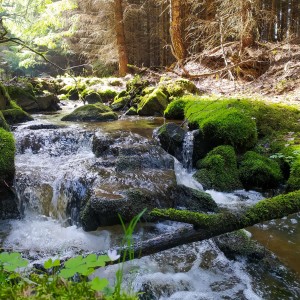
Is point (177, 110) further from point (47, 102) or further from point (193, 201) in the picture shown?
point (47, 102)

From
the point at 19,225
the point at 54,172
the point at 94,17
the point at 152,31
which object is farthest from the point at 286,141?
the point at 152,31

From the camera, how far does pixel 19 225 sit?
16.9ft

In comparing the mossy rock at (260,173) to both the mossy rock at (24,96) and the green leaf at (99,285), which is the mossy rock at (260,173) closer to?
the green leaf at (99,285)

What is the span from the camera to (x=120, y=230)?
4.80 m

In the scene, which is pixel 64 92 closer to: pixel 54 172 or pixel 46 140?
pixel 46 140

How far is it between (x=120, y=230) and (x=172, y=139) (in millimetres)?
3278

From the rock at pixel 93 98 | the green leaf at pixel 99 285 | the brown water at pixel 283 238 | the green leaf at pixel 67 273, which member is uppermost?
the green leaf at pixel 99 285

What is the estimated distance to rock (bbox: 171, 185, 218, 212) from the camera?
529 centimetres

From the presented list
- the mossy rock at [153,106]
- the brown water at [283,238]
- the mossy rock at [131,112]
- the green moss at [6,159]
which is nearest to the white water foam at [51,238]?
the green moss at [6,159]

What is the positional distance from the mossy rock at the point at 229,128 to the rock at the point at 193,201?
2.28 m

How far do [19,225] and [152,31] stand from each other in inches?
772

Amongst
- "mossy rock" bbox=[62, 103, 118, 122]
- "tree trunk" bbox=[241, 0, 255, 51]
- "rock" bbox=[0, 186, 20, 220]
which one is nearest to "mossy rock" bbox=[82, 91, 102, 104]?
"mossy rock" bbox=[62, 103, 118, 122]

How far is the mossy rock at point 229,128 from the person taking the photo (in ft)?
23.7

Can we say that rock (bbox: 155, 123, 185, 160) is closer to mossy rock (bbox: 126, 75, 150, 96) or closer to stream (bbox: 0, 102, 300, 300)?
stream (bbox: 0, 102, 300, 300)
